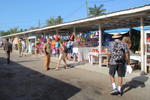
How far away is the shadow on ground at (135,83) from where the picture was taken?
5.89m

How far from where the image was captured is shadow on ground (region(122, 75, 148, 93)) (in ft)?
19.3

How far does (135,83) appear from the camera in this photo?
6457 millimetres

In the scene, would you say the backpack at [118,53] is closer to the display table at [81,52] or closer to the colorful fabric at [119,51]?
the colorful fabric at [119,51]

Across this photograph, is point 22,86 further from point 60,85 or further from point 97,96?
point 97,96

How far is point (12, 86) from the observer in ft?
20.4

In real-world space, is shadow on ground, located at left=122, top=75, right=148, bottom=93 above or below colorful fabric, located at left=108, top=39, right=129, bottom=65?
below

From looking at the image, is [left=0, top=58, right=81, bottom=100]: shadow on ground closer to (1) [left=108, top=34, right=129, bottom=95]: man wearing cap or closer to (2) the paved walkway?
(2) the paved walkway

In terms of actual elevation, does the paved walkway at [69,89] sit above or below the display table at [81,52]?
below

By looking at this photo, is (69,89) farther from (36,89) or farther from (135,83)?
(135,83)

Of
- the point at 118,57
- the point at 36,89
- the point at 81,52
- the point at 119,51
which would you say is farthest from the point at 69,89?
the point at 81,52

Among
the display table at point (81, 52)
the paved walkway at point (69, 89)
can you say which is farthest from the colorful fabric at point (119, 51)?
the display table at point (81, 52)

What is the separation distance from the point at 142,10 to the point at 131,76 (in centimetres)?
272

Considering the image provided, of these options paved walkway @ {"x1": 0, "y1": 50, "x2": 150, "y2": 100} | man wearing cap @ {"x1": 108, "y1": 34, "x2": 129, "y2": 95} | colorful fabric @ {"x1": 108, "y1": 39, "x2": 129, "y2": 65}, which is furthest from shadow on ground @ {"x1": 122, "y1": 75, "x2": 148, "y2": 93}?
colorful fabric @ {"x1": 108, "y1": 39, "x2": 129, "y2": 65}

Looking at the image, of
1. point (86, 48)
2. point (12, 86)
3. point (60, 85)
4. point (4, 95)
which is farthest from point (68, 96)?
point (86, 48)
